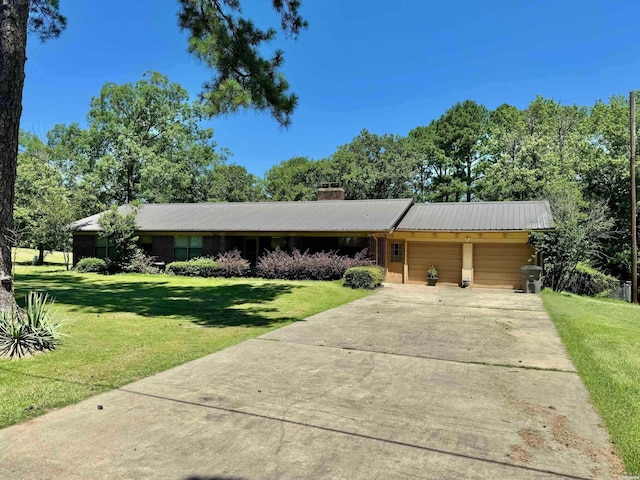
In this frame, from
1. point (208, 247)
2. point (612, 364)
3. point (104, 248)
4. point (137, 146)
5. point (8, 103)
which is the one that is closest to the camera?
point (612, 364)

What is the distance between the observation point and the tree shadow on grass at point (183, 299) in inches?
398

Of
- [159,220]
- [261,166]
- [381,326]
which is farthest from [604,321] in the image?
[261,166]

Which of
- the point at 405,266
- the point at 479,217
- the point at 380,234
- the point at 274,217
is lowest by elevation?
the point at 405,266

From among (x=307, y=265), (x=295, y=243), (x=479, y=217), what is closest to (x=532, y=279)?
(x=479, y=217)

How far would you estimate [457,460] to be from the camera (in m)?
3.40

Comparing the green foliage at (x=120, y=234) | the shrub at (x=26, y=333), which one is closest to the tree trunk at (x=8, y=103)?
the shrub at (x=26, y=333)

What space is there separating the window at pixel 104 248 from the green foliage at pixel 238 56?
16.8 m

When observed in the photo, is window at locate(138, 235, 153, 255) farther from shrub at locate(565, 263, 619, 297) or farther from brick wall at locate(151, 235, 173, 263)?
shrub at locate(565, 263, 619, 297)

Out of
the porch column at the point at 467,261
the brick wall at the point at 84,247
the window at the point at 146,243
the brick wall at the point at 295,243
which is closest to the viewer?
the porch column at the point at 467,261

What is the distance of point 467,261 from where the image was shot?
19.8 metres

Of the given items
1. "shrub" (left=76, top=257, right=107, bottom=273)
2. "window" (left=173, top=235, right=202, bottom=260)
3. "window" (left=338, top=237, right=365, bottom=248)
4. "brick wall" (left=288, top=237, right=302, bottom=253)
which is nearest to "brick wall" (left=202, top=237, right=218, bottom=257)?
"window" (left=173, top=235, right=202, bottom=260)

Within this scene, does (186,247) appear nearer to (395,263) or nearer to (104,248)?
(104,248)

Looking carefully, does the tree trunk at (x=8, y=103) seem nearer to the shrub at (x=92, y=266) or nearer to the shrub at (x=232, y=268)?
the shrub at (x=232, y=268)

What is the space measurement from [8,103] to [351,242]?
15.4 m
